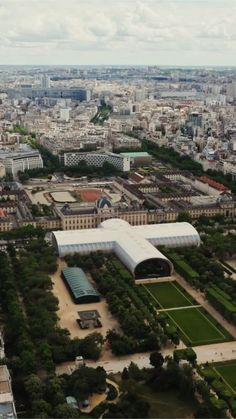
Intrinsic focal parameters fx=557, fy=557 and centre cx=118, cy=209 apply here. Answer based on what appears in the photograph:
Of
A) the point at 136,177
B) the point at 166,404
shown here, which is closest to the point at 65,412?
the point at 166,404

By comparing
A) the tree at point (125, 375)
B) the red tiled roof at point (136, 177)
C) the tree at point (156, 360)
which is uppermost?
the tree at point (156, 360)

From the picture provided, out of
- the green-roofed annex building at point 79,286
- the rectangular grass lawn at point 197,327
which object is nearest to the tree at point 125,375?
the rectangular grass lawn at point 197,327

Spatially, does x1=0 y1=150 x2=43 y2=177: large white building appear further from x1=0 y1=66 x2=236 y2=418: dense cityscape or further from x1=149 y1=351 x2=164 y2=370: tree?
x1=149 y1=351 x2=164 y2=370: tree

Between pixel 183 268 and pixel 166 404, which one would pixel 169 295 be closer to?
pixel 183 268

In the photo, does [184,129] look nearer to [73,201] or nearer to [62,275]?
[73,201]

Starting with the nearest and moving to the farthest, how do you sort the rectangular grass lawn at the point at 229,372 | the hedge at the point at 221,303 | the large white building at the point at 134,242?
the rectangular grass lawn at the point at 229,372 < the hedge at the point at 221,303 < the large white building at the point at 134,242

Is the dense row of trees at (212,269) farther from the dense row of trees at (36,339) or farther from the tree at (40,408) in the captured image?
the tree at (40,408)
